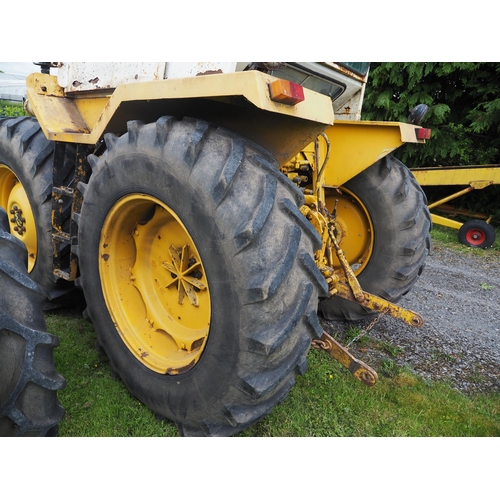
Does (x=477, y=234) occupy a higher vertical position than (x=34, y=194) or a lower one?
lower

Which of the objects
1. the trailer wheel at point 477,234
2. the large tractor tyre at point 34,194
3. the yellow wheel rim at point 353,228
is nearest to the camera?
the large tractor tyre at point 34,194

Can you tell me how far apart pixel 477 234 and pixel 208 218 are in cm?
619

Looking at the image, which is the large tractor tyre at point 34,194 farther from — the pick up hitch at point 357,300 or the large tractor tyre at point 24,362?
the pick up hitch at point 357,300

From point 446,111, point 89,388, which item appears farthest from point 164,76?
point 446,111

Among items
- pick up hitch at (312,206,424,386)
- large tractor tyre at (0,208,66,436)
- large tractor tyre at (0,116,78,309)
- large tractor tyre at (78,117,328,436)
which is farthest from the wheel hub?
pick up hitch at (312,206,424,386)

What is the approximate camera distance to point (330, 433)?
198 centimetres

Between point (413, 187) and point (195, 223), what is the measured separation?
6.38ft

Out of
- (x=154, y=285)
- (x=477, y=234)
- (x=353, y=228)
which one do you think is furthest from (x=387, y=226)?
(x=477, y=234)

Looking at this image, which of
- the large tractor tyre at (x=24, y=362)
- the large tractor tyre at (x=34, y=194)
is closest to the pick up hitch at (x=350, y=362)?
the large tractor tyre at (x=24, y=362)

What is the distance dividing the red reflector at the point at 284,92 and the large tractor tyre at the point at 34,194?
166cm

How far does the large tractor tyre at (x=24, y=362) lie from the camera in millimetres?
1558

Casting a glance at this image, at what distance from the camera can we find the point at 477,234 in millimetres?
6355

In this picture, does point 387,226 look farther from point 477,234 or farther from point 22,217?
point 477,234

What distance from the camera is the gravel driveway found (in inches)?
105
